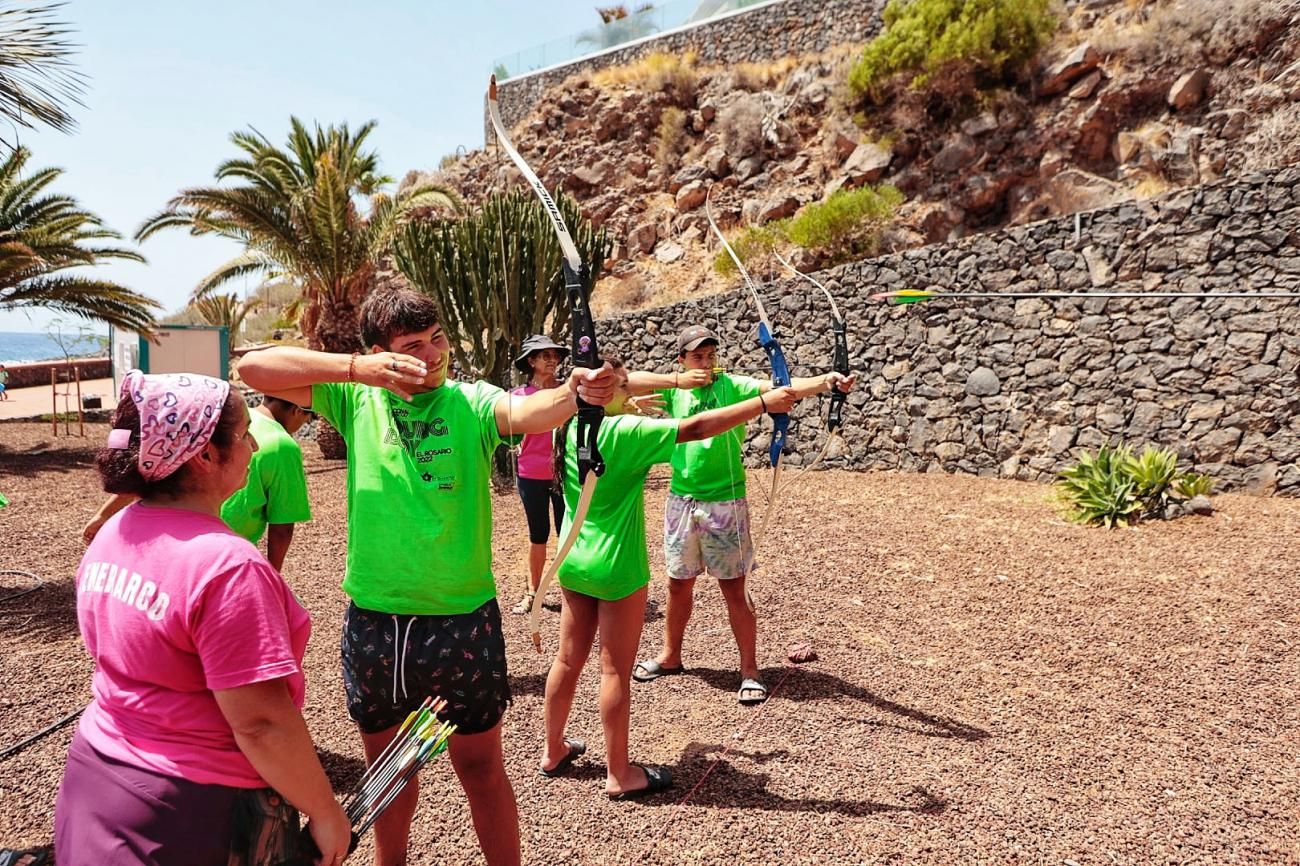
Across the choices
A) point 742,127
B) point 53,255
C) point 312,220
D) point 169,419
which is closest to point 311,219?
point 312,220

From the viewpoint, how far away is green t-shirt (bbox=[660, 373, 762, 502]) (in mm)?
4367

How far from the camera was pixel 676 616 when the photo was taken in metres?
4.73

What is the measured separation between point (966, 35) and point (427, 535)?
57.1 ft

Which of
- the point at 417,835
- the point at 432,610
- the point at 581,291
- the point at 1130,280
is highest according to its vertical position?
the point at 1130,280

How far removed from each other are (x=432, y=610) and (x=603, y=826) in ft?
4.80

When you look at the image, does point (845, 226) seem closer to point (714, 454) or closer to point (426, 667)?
point (714, 454)

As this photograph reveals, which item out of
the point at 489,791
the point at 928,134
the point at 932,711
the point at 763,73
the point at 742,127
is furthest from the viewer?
the point at 763,73

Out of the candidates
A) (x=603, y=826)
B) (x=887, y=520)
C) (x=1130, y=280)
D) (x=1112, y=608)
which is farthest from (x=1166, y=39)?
(x=603, y=826)

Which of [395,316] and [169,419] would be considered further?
[395,316]

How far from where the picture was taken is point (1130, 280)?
947cm

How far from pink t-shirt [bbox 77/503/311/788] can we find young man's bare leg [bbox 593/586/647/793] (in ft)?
5.88

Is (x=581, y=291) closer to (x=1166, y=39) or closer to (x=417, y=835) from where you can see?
(x=417, y=835)

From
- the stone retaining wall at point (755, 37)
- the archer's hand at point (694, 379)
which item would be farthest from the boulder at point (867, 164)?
the archer's hand at point (694, 379)

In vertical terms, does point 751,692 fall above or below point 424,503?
below
